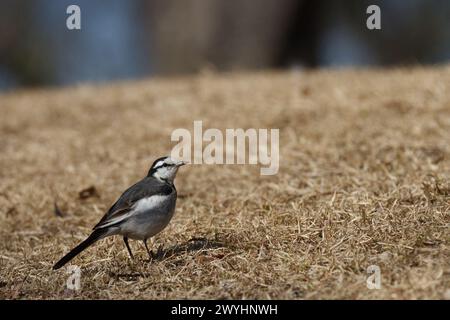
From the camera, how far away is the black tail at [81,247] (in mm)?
4797

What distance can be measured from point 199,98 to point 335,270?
622 cm

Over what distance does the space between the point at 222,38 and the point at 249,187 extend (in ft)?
33.0

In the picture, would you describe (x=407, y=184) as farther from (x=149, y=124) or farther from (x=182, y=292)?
(x=149, y=124)

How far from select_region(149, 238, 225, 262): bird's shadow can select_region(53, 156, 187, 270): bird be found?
0.30 ft

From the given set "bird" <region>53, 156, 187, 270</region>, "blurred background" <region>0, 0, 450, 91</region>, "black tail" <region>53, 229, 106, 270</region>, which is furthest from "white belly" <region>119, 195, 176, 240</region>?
"blurred background" <region>0, 0, 450, 91</region>

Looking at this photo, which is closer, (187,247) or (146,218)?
(146,218)

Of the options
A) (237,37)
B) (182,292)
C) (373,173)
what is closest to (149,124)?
(373,173)

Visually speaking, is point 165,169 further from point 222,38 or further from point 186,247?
point 222,38

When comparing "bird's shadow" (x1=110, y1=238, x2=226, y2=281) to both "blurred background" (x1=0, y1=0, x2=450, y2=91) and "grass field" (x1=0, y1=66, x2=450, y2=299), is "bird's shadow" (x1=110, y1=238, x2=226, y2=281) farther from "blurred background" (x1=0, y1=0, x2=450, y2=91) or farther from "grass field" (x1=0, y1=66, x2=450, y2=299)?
"blurred background" (x1=0, y1=0, x2=450, y2=91)

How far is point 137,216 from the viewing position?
489cm

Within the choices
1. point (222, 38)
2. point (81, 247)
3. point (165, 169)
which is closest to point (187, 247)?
point (165, 169)

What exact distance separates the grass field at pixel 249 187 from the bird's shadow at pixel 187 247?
0.02 meters

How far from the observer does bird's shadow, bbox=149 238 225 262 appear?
16.6ft

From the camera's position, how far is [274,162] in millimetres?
7516
